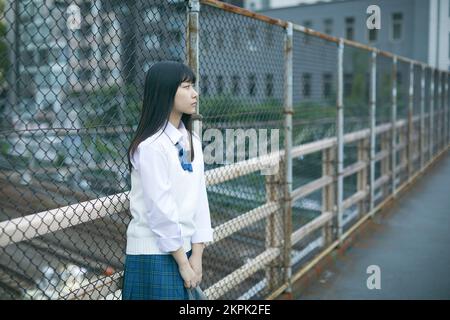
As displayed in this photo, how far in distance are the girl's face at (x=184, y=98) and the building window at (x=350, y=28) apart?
118 feet

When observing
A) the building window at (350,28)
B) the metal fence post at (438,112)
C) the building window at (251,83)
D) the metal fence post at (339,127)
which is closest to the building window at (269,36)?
the building window at (251,83)

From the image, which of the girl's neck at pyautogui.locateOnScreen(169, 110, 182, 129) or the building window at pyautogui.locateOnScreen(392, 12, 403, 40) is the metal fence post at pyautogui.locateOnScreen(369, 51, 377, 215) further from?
the building window at pyautogui.locateOnScreen(392, 12, 403, 40)

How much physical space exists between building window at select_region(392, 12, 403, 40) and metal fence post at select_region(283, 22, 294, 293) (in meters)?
32.6

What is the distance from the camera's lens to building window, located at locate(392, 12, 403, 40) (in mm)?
34375

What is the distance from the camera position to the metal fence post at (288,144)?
14.5 ft

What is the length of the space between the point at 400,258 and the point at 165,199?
12.7 ft

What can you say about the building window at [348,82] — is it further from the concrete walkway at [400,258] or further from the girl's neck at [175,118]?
the girl's neck at [175,118]

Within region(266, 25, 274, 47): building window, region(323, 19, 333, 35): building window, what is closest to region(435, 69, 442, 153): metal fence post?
region(266, 25, 274, 47): building window

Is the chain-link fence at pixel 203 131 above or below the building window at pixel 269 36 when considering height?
below

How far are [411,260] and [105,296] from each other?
357 centimetres

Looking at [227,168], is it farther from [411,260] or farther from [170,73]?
[411,260]

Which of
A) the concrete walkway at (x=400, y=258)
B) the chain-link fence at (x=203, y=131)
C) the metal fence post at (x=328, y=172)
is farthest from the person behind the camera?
the metal fence post at (x=328, y=172)
